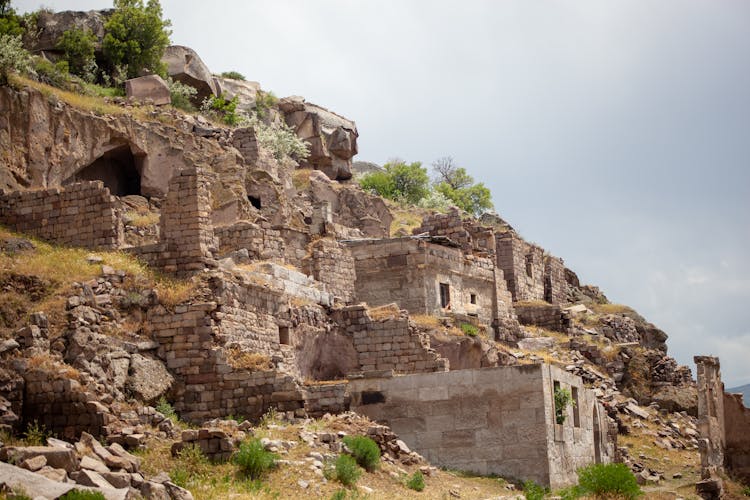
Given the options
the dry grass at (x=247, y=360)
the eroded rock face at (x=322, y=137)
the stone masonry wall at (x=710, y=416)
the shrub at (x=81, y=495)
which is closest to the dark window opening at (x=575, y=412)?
the stone masonry wall at (x=710, y=416)

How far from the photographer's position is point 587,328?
128 ft

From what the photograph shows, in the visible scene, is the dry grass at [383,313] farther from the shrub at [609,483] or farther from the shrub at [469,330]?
the shrub at [609,483]

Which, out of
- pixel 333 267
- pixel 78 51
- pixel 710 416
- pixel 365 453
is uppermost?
pixel 78 51

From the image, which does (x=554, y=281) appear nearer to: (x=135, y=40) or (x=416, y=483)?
(x=135, y=40)

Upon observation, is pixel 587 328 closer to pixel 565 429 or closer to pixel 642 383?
pixel 642 383

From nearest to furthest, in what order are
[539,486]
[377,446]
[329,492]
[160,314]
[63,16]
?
[329,492]
[377,446]
[539,486]
[160,314]
[63,16]

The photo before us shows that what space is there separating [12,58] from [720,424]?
73.8 ft

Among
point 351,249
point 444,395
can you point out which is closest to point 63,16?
point 351,249

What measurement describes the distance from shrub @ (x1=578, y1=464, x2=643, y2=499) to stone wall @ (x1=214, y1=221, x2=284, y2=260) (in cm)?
1140

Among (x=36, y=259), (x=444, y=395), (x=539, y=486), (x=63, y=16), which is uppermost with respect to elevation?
(x=63, y=16)

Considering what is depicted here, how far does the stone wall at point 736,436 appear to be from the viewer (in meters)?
26.7

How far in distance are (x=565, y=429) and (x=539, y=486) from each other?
1834 millimetres

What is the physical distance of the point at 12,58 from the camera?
105 feet

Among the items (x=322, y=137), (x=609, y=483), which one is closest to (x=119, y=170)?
(x=322, y=137)
